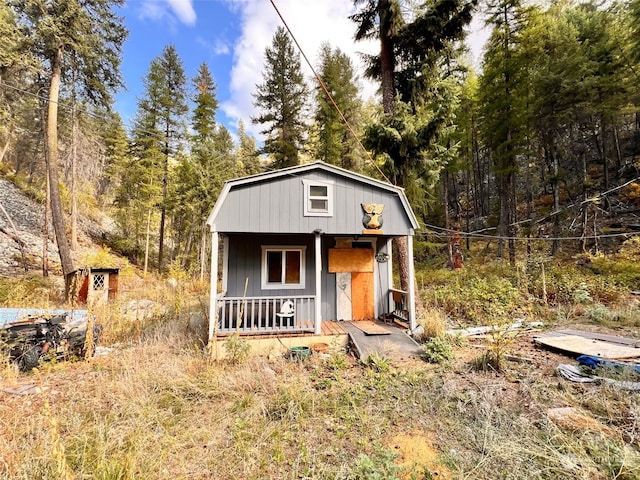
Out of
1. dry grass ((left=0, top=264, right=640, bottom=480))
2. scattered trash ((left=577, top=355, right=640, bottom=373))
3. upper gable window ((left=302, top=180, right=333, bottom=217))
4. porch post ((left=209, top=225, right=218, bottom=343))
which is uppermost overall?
upper gable window ((left=302, top=180, right=333, bottom=217))

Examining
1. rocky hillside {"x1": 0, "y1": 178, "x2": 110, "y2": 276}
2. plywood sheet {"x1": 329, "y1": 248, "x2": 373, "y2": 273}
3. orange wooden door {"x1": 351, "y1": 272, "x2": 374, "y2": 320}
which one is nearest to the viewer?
plywood sheet {"x1": 329, "y1": 248, "x2": 373, "y2": 273}

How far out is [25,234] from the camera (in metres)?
15.1

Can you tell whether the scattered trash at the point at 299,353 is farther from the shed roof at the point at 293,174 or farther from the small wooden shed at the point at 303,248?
the shed roof at the point at 293,174

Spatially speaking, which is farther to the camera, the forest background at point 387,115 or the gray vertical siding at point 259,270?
the forest background at point 387,115

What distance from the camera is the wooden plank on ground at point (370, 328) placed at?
662 cm

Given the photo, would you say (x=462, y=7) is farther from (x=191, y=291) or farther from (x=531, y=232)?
(x=191, y=291)

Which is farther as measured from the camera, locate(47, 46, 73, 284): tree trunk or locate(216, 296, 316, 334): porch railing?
locate(47, 46, 73, 284): tree trunk

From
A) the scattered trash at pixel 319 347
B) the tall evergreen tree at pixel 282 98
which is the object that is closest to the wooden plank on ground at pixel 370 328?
the scattered trash at pixel 319 347

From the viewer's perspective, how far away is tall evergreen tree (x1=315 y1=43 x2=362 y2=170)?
49.2 ft

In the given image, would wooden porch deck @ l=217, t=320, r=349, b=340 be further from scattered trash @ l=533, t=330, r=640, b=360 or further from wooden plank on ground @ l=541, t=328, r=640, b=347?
wooden plank on ground @ l=541, t=328, r=640, b=347

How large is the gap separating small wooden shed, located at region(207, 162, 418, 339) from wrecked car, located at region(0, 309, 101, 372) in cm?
258

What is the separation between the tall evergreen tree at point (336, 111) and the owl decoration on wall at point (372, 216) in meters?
8.87

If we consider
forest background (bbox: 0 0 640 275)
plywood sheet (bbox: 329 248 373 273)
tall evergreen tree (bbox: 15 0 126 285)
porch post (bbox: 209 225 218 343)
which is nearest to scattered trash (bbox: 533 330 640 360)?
plywood sheet (bbox: 329 248 373 273)

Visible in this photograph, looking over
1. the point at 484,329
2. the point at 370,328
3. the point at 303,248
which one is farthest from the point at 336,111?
the point at 484,329
